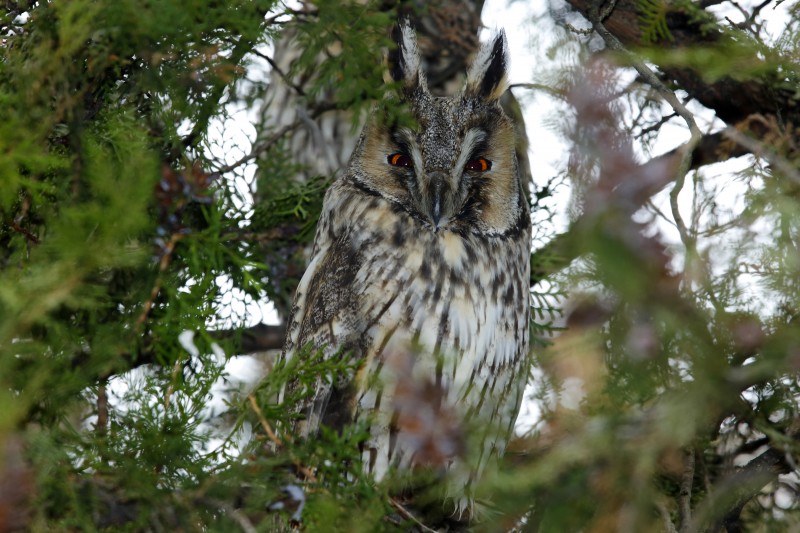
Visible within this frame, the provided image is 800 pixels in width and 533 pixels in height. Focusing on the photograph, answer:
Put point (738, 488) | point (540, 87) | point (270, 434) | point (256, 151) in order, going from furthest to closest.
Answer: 1. point (256, 151)
2. point (540, 87)
3. point (738, 488)
4. point (270, 434)

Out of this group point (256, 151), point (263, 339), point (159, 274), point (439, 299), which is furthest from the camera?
Result: point (263, 339)

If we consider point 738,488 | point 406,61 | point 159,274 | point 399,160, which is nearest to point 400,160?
point 399,160

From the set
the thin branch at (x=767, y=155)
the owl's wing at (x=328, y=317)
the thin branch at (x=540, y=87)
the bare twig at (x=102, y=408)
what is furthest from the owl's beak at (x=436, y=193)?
the bare twig at (x=102, y=408)

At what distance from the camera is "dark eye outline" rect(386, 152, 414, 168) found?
2611 millimetres

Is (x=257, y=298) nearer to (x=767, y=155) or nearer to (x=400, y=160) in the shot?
(x=400, y=160)

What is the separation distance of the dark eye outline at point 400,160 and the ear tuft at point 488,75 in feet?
1.16

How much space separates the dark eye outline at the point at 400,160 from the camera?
2611 millimetres

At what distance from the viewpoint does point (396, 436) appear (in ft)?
7.89

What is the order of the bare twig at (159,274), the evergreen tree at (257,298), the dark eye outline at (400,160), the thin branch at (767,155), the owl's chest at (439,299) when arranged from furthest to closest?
1. the dark eye outline at (400,160)
2. the owl's chest at (439,299)
3. the bare twig at (159,274)
4. the thin branch at (767,155)
5. the evergreen tree at (257,298)

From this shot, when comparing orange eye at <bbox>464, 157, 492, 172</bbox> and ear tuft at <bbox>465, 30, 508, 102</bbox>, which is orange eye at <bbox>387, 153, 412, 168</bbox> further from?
ear tuft at <bbox>465, 30, 508, 102</bbox>

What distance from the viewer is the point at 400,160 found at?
8.65ft

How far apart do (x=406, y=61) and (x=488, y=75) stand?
31cm

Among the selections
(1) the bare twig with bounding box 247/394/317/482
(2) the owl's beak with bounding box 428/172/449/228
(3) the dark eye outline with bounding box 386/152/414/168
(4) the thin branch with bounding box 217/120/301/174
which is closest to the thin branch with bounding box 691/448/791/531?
(1) the bare twig with bounding box 247/394/317/482

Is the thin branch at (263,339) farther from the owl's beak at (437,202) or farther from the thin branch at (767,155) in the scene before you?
the thin branch at (767,155)
